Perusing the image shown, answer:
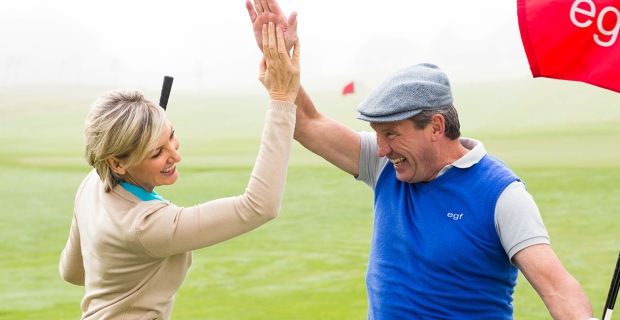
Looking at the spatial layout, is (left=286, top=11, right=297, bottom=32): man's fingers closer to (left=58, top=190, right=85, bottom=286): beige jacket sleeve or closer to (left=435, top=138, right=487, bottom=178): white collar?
(left=435, top=138, right=487, bottom=178): white collar

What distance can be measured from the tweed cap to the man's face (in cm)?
6

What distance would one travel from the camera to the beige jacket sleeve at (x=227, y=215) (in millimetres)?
2127

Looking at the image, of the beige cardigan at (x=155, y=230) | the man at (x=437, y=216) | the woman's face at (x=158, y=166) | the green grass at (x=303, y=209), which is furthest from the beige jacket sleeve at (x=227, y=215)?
the green grass at (x=303, y=209)

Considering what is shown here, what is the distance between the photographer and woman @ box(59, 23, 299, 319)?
213cm

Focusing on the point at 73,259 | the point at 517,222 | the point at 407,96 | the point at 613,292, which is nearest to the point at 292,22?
the point at 407,96

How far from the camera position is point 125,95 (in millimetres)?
2205

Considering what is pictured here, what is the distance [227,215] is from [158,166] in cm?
27

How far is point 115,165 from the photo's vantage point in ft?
7.29

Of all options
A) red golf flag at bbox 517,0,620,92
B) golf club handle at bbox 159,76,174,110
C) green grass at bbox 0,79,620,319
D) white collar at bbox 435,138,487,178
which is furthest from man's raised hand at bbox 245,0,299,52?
green grass at bbox 0,79,620,319

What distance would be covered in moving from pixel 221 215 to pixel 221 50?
95177mm

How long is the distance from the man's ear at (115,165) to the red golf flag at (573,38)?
52.9 inches

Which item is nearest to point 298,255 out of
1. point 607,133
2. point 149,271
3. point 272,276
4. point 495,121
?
point 272,276

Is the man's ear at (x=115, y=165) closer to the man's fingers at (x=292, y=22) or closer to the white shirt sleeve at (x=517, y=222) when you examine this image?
the man's fingers at (x=292, y=22)

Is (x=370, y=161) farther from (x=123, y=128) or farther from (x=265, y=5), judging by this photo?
(x=123, y=128)
